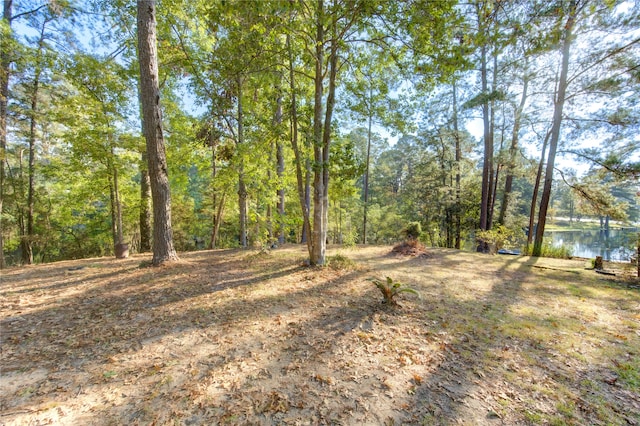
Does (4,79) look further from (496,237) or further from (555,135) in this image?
(555,135)

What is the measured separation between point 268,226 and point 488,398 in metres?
6.66

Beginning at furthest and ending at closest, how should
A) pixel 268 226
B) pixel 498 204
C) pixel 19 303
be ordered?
1. pixel 498 204
2. pixel 268 226
3. pixel 19 303

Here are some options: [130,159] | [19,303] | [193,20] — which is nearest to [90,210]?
[130,159]

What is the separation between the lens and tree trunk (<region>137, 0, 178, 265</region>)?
500cm

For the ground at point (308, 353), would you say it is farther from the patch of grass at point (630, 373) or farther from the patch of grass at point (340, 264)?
the patch of grass at point (340, 264)

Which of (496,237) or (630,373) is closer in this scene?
(630,373)

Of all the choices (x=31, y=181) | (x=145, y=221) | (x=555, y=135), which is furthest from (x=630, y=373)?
(x=31, y=181)

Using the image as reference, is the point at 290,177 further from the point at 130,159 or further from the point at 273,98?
the point at 130,159

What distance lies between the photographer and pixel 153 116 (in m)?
5.12

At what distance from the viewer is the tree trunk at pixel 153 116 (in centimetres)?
500

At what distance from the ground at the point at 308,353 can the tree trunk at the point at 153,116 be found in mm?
1237

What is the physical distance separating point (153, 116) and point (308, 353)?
5.47 metres

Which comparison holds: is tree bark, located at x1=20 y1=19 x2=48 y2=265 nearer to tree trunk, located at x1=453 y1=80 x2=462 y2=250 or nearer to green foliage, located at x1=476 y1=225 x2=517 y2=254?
green foliage, located at x1=476 y1=225 x2=517 y2=254

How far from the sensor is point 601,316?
355 centimetres
